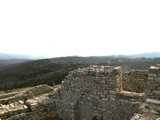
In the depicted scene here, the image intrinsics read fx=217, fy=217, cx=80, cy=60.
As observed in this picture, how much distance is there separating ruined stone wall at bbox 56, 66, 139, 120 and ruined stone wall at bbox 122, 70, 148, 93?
121 inches

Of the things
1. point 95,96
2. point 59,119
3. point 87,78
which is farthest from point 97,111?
point 59,119

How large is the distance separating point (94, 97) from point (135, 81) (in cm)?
394

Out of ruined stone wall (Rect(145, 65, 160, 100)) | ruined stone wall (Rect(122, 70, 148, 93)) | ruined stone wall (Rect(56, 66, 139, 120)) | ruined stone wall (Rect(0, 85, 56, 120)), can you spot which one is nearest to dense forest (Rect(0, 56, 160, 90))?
ruined stone wall (Rect(0, 85, 56, 120))

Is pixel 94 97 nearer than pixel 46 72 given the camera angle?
Yes

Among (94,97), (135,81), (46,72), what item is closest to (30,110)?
(94,97)

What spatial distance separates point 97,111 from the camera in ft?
41.5

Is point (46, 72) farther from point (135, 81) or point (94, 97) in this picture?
point (94, 97)

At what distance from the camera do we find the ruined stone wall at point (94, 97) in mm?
11871

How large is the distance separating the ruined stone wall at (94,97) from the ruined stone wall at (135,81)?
307cm

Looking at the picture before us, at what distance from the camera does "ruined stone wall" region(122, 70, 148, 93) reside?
1489 centimetres

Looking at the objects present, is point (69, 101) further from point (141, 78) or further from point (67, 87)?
point (141, 78)

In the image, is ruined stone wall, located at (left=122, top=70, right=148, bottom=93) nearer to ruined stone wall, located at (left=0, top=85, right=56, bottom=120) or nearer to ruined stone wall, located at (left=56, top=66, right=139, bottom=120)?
ruined stone wall, located at (left=56, top=66, right=139, bottom=120)

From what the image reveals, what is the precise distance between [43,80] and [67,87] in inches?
1386

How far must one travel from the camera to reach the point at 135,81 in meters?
15.2
